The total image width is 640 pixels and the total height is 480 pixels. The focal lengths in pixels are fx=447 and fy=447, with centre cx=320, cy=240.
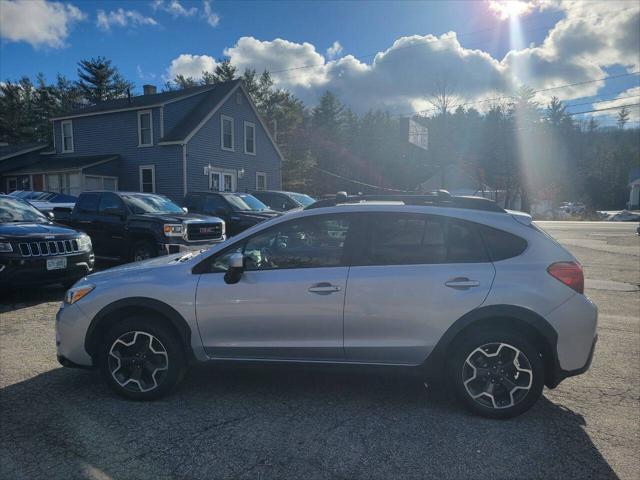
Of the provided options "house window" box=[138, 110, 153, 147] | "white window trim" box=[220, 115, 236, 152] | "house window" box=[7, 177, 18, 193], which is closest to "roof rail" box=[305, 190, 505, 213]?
"house window" box=[138, 110, 153, 147]

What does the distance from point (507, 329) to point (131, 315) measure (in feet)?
9.75

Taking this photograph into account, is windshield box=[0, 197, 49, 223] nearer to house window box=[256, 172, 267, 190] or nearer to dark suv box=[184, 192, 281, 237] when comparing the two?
dark suv box=[184, 192, 281, 237]

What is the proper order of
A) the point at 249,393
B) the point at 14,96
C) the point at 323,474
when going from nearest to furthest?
the point at 323,474, the point at 249,393, the point at 14,96

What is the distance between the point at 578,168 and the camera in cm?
6638

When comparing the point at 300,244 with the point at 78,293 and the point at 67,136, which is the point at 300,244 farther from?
the point at 67,136

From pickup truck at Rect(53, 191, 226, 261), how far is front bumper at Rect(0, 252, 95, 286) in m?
2.04

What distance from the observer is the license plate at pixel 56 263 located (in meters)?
6.68

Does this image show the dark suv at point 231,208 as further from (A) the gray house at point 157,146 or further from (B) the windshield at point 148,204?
(A) the gray house at point 157,146

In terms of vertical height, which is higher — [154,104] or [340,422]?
[154,104]

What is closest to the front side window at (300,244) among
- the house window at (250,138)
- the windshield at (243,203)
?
the windshield at (243,203)

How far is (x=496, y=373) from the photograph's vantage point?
337 centimetres

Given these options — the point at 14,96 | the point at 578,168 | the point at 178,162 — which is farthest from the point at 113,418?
the point at 578,168

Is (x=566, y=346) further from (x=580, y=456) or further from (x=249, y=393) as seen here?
(x=249, y=393)

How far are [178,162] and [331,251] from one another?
66.5ft
